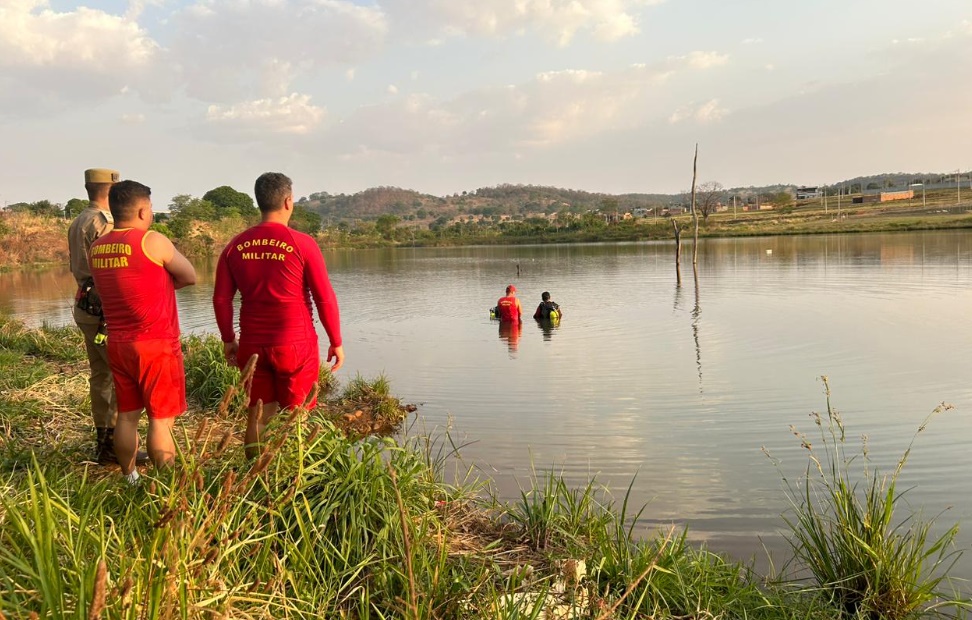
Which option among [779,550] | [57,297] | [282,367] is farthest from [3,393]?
[57,297]

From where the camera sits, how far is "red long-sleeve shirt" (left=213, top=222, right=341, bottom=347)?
400cm

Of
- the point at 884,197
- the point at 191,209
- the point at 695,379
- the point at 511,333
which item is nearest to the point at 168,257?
the point at 695,379

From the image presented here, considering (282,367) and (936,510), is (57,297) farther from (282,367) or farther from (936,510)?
(936,510)

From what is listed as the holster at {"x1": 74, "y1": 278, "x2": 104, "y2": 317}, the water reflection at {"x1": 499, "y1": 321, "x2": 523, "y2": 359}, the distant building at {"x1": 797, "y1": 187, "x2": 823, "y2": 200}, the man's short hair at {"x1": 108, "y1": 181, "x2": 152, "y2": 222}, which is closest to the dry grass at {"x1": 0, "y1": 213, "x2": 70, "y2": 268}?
the water reflection at {"x1": 499, "y1": 321, "x2": 523, "y2": 359}

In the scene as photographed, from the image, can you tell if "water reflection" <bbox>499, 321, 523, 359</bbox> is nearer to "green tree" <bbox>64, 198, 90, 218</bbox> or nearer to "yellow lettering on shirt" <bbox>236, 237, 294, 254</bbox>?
"yellow lettering on shirt" <bbox>236, 237, 294, 254</bbox>

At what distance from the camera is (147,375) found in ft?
12.4

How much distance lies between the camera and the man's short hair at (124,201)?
12.5 ft

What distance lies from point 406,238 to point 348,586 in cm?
9466

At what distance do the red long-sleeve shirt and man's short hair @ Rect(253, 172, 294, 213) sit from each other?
5.0 inches

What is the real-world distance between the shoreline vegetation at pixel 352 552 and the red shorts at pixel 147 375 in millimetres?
473

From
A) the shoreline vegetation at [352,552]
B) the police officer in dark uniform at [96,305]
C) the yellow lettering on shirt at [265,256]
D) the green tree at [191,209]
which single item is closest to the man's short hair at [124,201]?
the yellow lettering on shirt at [265,256]

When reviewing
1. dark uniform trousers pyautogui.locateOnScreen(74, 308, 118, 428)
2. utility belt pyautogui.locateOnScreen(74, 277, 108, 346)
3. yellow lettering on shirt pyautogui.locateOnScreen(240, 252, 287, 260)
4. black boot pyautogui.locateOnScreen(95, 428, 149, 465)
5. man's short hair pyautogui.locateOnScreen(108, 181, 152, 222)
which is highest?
man's short hair pyautogui.locateOnScreen(108, 181, 152, 222)

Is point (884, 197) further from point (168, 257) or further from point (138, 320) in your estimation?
point (138, 320)

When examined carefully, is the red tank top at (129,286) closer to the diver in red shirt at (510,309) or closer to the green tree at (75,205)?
the diver in red shirt at (510,309)
